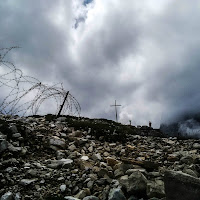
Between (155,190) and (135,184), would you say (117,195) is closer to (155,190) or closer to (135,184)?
Answer: (135,184)

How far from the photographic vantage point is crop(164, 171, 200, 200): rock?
2965mm

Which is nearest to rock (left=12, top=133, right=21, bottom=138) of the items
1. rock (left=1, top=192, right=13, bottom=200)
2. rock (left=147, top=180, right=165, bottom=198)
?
rock (left=1, top=192, right=13, bottom=200)

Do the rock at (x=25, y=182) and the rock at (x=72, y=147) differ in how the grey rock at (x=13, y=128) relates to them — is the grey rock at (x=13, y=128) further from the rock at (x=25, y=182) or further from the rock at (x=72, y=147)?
the rock at (x=25, y=182)

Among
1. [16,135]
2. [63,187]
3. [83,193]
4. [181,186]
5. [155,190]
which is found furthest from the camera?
[16,135]

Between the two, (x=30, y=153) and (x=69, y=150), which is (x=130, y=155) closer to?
(x=69, y=150)

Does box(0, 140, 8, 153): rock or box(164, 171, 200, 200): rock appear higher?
box(0, 140, 8, 153): rock

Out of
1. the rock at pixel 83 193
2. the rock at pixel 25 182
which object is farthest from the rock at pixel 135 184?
the rock at pixel 25 182

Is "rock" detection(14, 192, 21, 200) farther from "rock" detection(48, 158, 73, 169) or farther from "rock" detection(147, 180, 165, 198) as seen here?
"rock" detection(147, 180, 165, 198)

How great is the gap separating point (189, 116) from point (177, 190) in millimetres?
103735

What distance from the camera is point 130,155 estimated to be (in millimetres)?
7270

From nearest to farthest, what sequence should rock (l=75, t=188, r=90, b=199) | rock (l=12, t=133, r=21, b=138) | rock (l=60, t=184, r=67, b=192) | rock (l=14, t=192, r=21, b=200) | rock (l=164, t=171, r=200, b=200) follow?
rock (l=164, t=171, r=200, b=200) → rock (l=14, t=192, r=21, b=200) → rock (l=75, t=188, r=90, b=199) → rock (l=60, t=184, r=67, b=192) → rock (l=12, t=133, r=21, b=138)

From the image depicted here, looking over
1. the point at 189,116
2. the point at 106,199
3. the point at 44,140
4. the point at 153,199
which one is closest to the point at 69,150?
the point at 44,140

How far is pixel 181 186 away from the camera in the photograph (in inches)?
120

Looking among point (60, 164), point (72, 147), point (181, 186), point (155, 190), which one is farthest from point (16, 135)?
point (181, 186)
